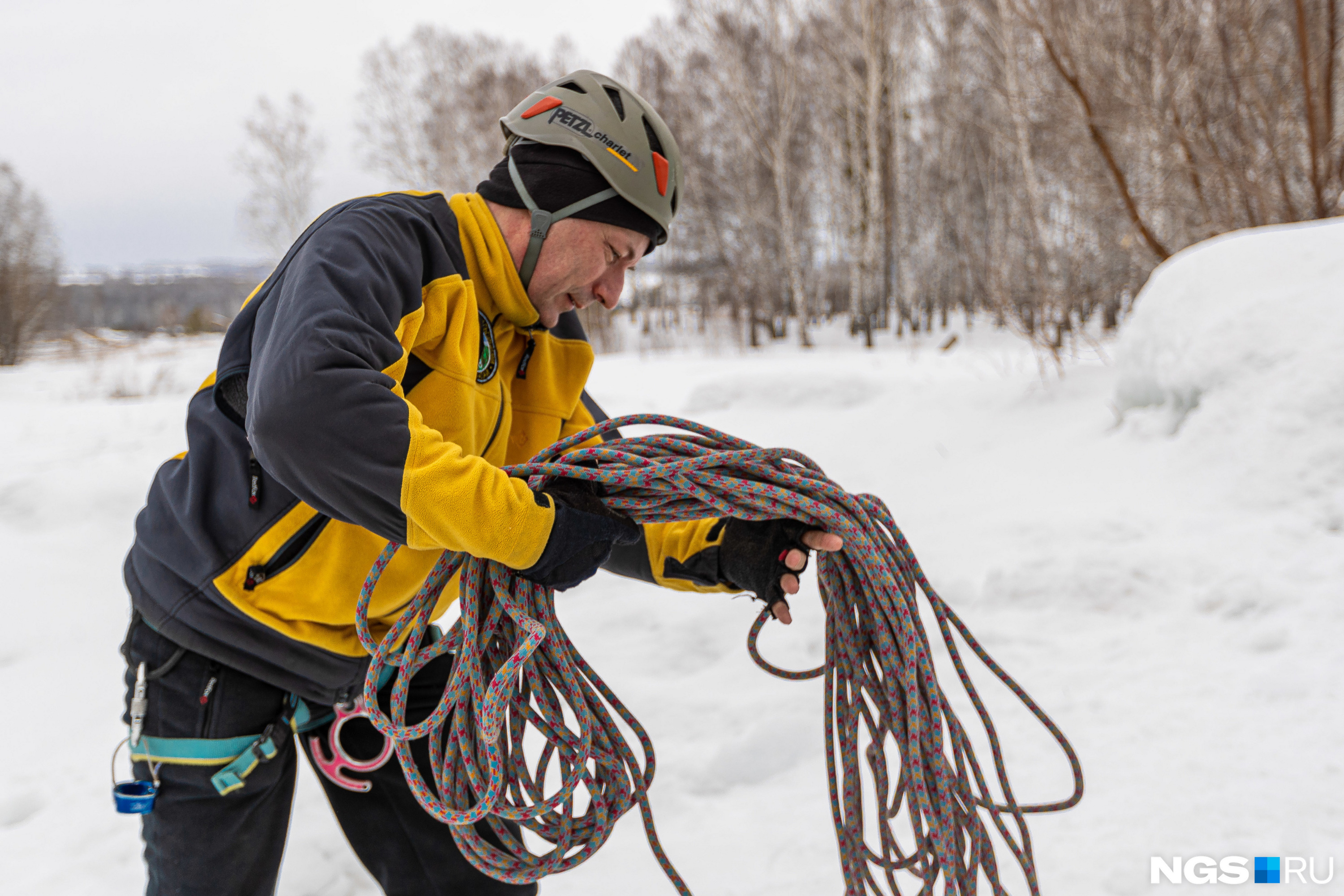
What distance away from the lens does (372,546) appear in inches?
48.7

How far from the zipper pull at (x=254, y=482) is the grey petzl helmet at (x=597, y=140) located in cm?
54

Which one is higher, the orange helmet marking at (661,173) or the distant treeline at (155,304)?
the distant treeline at (155,304)

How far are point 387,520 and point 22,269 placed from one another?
23062 mm

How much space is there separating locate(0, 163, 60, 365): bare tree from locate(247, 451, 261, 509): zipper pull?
21.0 metres

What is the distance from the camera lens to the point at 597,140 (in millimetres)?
1311

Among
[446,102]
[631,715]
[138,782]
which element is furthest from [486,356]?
[446,102]

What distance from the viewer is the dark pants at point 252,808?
4.09 feet

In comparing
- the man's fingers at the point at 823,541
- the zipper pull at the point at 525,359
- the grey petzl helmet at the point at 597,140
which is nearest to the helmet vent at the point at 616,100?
the grey petzl helmet at the point at 597,140

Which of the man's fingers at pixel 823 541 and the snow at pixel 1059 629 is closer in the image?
the man's fingers at pixel 823 541

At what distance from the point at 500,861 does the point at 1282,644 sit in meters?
2.30

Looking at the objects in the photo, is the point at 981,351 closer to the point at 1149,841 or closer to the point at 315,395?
the point at 1149,841

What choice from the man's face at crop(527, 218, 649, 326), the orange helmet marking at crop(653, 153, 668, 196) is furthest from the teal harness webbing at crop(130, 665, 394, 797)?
the orange helmet marking at crop(653, 153, 668, 196)

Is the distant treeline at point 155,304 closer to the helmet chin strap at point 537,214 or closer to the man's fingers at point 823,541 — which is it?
the helmet chin strap at point 537,214

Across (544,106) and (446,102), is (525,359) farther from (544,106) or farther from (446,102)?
(446,102)
